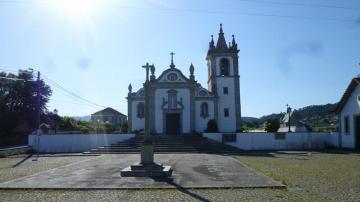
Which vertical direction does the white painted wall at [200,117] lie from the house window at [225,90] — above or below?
below

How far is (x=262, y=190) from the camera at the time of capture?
Answer: 34.9ft

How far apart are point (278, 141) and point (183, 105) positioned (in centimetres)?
1004

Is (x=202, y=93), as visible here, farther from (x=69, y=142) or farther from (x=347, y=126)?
(x=347, y=126)

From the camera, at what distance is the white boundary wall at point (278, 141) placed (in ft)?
118

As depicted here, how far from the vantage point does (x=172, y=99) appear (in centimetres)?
4125

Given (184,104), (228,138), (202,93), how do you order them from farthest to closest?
(202,93) → (184,104) → (228,138)

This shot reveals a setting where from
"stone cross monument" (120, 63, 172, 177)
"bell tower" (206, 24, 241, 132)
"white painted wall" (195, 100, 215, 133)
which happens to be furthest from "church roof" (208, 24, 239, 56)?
"stone cross monument" (120, 63, 172, 177)

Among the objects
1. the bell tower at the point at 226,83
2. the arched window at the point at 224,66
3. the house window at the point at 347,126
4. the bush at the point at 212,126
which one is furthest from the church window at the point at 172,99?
the house window at the point at 347,126

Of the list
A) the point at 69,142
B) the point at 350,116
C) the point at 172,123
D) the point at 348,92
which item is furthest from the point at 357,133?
the point at 69,142

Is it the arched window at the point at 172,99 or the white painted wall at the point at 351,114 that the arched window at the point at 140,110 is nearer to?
the arched window at the point at 172,99

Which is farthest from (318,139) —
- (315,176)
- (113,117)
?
(113,117)

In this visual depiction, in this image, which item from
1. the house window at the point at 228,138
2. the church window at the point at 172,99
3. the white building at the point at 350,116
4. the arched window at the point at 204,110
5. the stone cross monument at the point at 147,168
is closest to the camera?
the stone cross monument at the point at 147,168

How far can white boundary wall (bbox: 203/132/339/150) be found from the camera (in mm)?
35906

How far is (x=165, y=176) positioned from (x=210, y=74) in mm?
32354
